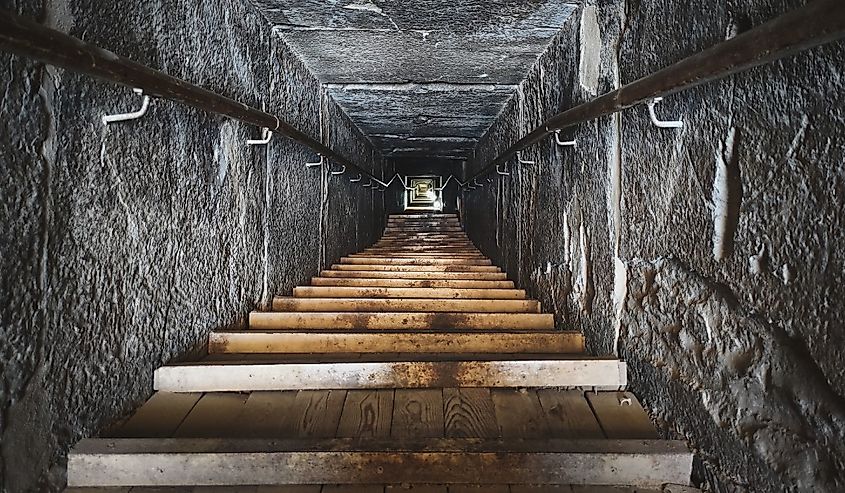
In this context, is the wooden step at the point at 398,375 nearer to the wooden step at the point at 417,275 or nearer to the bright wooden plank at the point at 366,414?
the bright wooden plank at the point at 366,414

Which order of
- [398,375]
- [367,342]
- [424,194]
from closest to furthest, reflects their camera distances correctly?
1. [398,375]
2. [367,342]
3. [424,194]

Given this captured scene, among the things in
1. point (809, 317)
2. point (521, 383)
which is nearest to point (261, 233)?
point (521, 383)

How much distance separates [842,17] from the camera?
25.7 inches

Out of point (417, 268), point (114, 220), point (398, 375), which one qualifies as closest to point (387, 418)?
point (398, 375)

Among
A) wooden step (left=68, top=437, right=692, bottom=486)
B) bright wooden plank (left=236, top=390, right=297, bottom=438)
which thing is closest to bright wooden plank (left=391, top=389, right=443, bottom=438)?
wooden step (left=68, top=437, right=692, bottom=486)

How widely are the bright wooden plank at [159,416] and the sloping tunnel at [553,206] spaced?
0.04m

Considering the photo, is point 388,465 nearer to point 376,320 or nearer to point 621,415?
point 621,415

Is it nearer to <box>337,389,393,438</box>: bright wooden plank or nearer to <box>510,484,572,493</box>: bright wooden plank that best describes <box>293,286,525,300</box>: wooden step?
<box>337,389,393,438</box>: bright wooden plank

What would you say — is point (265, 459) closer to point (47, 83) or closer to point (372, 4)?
point (47, 83)

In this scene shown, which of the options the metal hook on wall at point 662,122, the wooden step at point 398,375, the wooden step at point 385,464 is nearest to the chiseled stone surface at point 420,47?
the metal hook on wall at point 662,122

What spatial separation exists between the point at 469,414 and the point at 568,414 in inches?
10.1

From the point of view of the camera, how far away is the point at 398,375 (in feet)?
5.20

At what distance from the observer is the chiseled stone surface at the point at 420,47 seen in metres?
2.22

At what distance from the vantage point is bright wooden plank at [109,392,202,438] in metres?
1.32
